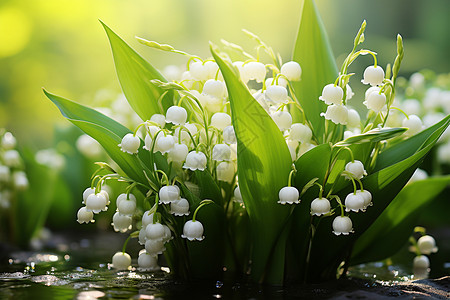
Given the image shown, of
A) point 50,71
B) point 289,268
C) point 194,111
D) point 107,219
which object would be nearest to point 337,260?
point 289,268

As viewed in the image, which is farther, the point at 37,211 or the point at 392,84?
the point at 37,211

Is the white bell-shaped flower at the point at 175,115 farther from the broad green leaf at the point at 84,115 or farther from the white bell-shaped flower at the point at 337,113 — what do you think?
the white bell-shaped flower at the point at 337,113

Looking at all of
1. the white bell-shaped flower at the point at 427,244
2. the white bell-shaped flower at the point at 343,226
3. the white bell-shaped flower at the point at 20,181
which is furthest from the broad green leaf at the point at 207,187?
the white bell-shaped flower at the point at 20,181

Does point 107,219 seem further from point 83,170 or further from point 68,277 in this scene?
point 68,277

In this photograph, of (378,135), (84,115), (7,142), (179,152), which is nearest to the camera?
(378,135)

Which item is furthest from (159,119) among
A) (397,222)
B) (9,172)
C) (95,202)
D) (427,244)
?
(9,172)

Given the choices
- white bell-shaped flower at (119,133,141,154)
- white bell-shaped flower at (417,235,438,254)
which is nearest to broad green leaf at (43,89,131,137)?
white bell-shaped flower at (119,133,141,154)

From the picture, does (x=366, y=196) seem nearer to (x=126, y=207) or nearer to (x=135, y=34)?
(x=126, y=207)
